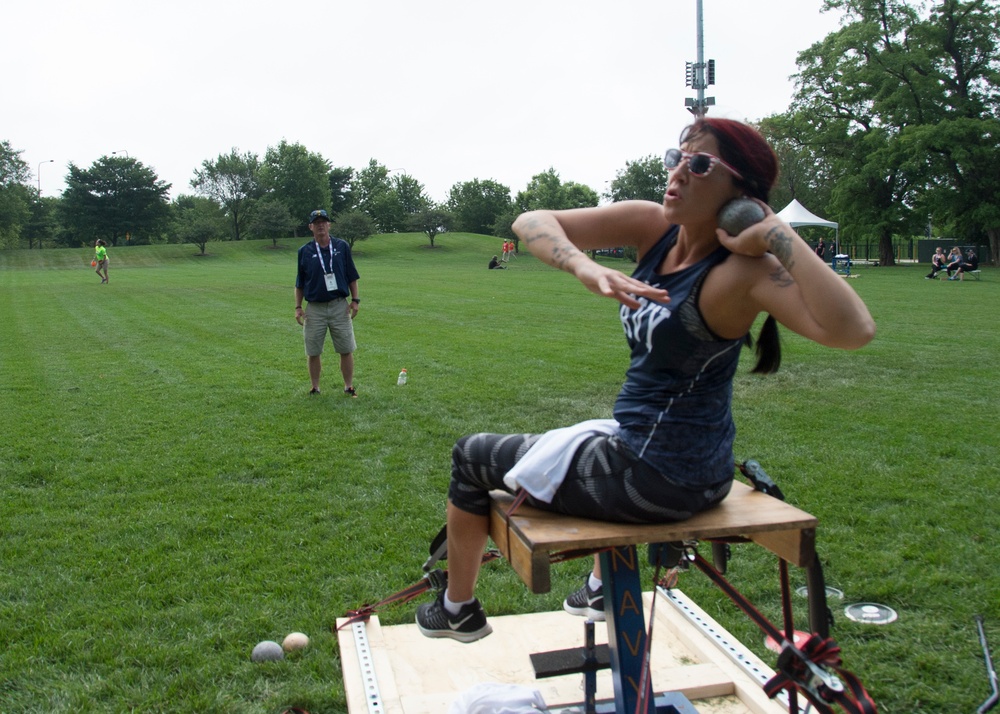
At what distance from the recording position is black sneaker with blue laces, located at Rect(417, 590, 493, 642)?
2883 millimetres

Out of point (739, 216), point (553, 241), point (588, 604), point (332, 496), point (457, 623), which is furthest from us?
point (332, 496)

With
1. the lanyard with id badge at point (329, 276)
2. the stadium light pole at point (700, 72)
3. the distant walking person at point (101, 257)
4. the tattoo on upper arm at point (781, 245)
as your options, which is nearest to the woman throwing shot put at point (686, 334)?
the tattoo on upper arm at point (781, 245)

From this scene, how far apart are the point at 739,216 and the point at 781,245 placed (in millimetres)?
171

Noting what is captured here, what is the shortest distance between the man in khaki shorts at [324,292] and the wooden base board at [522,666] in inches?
223

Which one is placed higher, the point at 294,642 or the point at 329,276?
the point at 329,276

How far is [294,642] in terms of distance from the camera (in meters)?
3.77

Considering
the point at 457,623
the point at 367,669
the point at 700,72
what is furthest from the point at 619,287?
the point at 700,72

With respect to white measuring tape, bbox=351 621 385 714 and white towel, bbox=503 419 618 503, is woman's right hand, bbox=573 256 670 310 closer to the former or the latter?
white towel, bbox=503 419 618 503

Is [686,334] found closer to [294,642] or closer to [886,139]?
[294,642]

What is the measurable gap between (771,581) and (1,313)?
21454 millimetres

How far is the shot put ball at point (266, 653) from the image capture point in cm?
364

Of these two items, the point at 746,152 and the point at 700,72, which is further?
the point at 700,72

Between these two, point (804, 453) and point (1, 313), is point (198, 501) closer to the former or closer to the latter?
point (804, 453)

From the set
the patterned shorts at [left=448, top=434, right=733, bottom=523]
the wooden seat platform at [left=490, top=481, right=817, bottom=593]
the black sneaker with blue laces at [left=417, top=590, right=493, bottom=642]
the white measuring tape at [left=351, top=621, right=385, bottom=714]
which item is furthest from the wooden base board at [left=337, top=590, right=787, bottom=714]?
the patterned shorts at [left=448, top=434, right=733, bottom=523]
